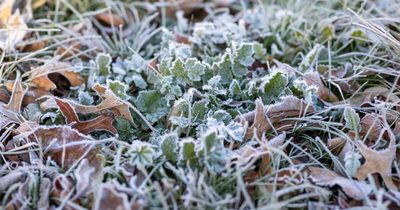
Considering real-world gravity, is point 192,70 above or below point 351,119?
above

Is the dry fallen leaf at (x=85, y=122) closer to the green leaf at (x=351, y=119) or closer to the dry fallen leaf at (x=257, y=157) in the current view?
the dry fallen leaf at (x=257, y=157)

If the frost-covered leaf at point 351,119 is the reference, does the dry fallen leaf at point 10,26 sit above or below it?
above

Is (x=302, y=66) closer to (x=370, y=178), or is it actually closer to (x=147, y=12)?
(x=370, y=178)

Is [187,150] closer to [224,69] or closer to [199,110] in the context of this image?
[199,110]

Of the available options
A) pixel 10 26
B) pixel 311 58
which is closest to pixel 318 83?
pixel 311 58

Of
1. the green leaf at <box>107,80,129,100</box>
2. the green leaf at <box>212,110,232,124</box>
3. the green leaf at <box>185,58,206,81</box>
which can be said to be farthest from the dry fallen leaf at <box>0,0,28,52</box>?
the green leaf at <box>212,110,232,124</box>

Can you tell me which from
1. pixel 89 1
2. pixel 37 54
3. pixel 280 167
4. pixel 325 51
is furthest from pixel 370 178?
pixel 89 1

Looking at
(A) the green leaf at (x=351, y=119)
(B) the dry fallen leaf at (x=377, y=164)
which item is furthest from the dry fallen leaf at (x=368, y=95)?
(B) the dry fallen leaf at (x=377, y=164)
